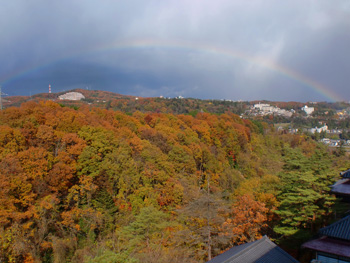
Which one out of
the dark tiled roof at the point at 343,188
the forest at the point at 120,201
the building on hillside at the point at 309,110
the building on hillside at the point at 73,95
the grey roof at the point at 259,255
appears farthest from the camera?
the building on hillside at the point at 309,110

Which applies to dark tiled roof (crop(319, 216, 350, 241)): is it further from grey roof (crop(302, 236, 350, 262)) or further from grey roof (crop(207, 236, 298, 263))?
grey roof (crop(207, 236, 298, 263))

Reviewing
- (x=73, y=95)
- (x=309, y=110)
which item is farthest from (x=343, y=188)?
(x=309, y=110)

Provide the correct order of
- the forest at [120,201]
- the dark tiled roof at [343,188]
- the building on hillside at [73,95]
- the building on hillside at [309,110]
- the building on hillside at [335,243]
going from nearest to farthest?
the building on hillside at [335,243] < the dark tiled roof at [343,188] < the forest at [120,201] < the building on hillside at [73,95] < the building on hillside at [309,110]

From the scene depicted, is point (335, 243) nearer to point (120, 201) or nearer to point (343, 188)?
point (343, 188)

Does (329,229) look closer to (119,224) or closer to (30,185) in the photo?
(119,224)

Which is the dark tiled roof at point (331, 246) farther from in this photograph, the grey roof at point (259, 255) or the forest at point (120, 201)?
the forest at point (120, 201)

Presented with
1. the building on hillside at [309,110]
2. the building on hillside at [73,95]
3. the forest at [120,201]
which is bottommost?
the forest at [120,201]

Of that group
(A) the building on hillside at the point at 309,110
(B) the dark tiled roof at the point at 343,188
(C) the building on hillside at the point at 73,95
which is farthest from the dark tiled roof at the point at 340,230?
(A) the building on hillside at the point at 309,110
